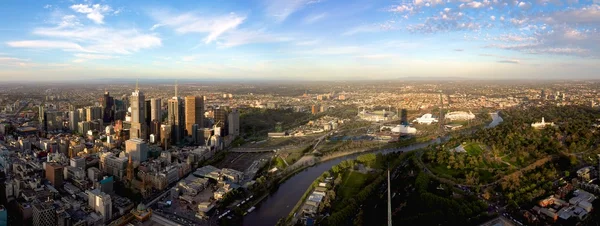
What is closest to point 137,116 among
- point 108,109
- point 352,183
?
point 108,109

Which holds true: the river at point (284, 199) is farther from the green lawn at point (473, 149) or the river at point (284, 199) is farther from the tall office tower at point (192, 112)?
the tall office tower at point (192, 112)

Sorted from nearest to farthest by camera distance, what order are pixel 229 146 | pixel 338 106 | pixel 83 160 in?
pixel 83 160 < pixel 229 146 < pixel 338 106

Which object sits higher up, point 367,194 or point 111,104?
point 111,104

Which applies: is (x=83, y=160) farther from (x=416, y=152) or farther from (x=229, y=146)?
(x=416, y=152)

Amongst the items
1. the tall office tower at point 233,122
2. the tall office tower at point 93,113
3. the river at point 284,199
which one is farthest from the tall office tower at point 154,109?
the river at point 284,199

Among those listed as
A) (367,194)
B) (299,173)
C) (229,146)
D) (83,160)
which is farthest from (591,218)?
(83,160)
